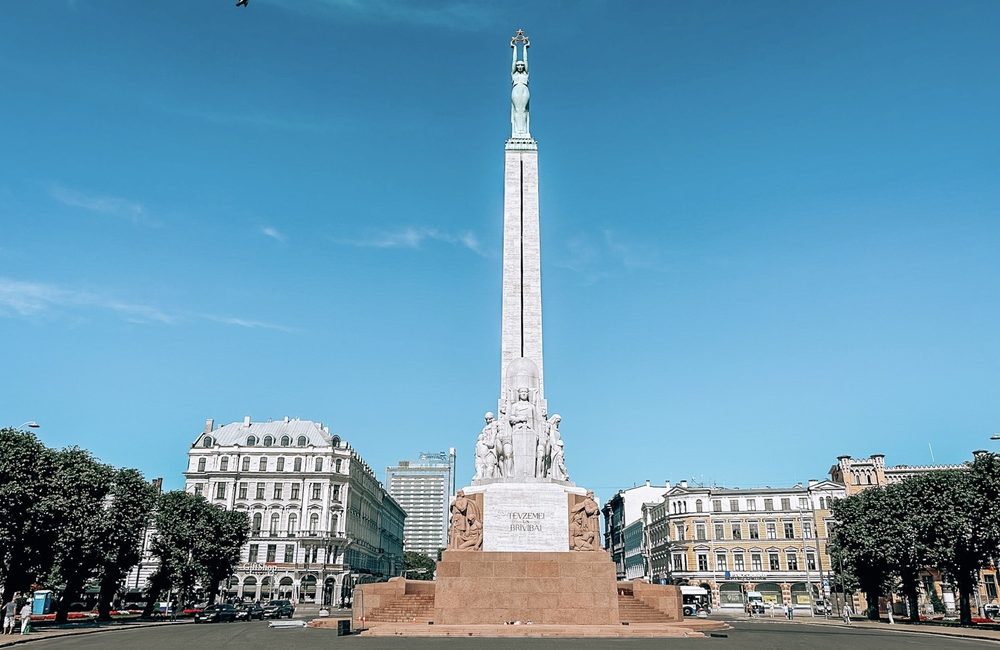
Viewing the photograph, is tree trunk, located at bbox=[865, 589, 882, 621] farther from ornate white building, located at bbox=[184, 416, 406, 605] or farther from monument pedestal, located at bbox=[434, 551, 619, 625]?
ornate white building, located at bbox=[184, 416, 406, 605]

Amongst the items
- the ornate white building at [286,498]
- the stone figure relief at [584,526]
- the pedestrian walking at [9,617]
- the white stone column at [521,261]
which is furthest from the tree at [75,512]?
the ornate white building at [286,498]

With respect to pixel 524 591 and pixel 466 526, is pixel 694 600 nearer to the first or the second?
pixel 466 526

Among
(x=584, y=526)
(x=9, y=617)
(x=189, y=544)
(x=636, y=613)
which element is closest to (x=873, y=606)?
(x=636, y=613)

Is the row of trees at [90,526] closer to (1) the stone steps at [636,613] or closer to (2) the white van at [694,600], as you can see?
(1) the stone steps at [636,613]

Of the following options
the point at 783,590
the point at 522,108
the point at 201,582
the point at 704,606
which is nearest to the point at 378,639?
the point at 522,108

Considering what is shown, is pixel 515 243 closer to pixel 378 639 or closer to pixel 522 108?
pixel 522 108

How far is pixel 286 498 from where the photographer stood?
284ft

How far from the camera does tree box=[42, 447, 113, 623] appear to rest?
3503cm

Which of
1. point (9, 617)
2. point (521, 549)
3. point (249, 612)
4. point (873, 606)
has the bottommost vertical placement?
point (249, 612)

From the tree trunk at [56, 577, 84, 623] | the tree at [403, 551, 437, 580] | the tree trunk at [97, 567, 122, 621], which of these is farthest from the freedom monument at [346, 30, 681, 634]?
the tree at [403, 551, 437, 580]

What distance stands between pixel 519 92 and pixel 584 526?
88.5 feet

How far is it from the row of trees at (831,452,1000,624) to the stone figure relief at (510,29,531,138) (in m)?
32.3

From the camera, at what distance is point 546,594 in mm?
26312

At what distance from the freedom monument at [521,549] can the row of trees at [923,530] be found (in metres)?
22.6
